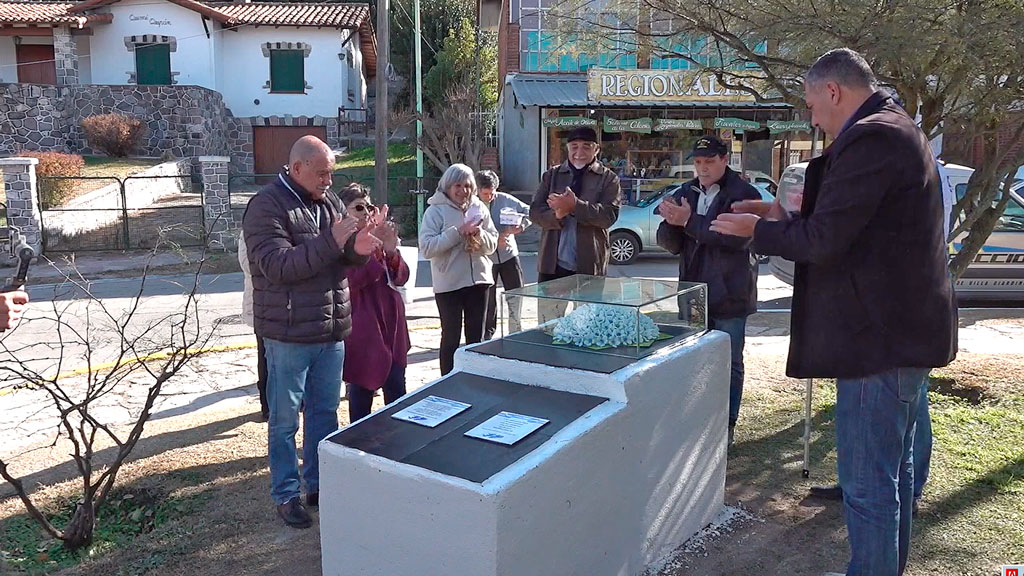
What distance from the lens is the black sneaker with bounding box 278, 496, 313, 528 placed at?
3945 mm

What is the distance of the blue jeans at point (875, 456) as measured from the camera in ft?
9.09

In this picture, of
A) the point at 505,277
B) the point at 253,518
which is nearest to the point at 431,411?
the point at 253,518

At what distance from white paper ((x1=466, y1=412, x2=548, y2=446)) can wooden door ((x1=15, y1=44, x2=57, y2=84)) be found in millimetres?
30809

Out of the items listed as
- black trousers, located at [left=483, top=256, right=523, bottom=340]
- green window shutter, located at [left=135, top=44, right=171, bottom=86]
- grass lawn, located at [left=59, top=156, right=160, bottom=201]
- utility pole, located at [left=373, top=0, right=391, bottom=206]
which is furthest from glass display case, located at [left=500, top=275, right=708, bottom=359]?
green window shutter, located at [left=135, top=44, right=171, bottom=86]

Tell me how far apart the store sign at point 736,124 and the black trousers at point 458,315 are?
16.5 m

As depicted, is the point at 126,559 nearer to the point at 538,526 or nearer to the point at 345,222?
the point at 345,222

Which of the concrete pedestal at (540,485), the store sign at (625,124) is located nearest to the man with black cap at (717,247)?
the concrete pedestal at (540,485)

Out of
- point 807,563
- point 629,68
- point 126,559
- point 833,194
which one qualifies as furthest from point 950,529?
point 629,68

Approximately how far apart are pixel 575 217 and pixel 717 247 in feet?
3.52

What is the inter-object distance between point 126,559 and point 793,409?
4.27 meters

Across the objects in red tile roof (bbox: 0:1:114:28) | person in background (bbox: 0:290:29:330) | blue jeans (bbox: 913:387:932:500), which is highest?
red tile roof (bbox: 0:1:114:28)

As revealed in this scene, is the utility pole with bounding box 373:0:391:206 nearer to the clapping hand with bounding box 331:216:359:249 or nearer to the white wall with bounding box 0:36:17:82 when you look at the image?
the clapping hand with bounding box 331:216:359:249

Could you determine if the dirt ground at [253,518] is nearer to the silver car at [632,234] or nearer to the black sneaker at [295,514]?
the black sneaker at [295,514]

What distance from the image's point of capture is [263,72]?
91.4ft
